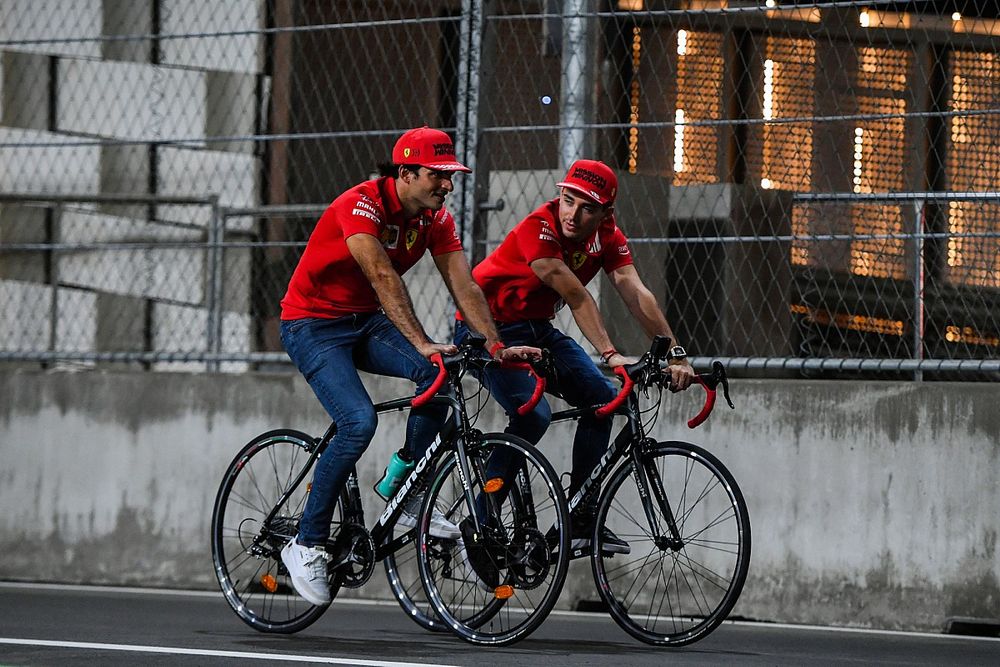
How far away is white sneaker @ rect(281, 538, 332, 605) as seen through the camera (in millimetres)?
7246

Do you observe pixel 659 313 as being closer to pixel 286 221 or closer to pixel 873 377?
pixel 873 377

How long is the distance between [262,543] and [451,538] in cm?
100

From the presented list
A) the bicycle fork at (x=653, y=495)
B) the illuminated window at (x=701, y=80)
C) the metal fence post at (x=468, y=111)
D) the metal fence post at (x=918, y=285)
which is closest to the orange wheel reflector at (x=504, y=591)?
the bicycle fork at (x=653, y=495)

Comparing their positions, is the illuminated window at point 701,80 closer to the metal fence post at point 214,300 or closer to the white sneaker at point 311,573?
the metal fence post at point 214,300

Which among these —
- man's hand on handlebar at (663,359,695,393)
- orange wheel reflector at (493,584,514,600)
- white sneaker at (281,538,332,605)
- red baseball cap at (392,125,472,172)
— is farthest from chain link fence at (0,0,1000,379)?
white sneaker at (281,538,332,605)

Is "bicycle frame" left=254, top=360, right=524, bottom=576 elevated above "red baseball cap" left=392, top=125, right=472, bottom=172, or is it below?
below

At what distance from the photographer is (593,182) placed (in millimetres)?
7379

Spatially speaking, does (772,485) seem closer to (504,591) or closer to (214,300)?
(504,591)

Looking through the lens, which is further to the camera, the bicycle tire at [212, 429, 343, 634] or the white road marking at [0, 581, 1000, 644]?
the white road marking at [0, 581, 1000, 644]

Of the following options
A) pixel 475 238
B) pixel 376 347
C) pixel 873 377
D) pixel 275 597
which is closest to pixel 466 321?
pixel 376 347

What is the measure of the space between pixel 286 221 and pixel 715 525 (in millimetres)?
6493

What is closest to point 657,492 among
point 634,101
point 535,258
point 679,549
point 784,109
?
point 679,549

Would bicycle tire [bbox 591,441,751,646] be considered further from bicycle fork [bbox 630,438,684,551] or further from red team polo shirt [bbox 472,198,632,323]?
red team polo shirt [bbox 472,198,632,323]

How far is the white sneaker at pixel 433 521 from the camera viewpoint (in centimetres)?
713
